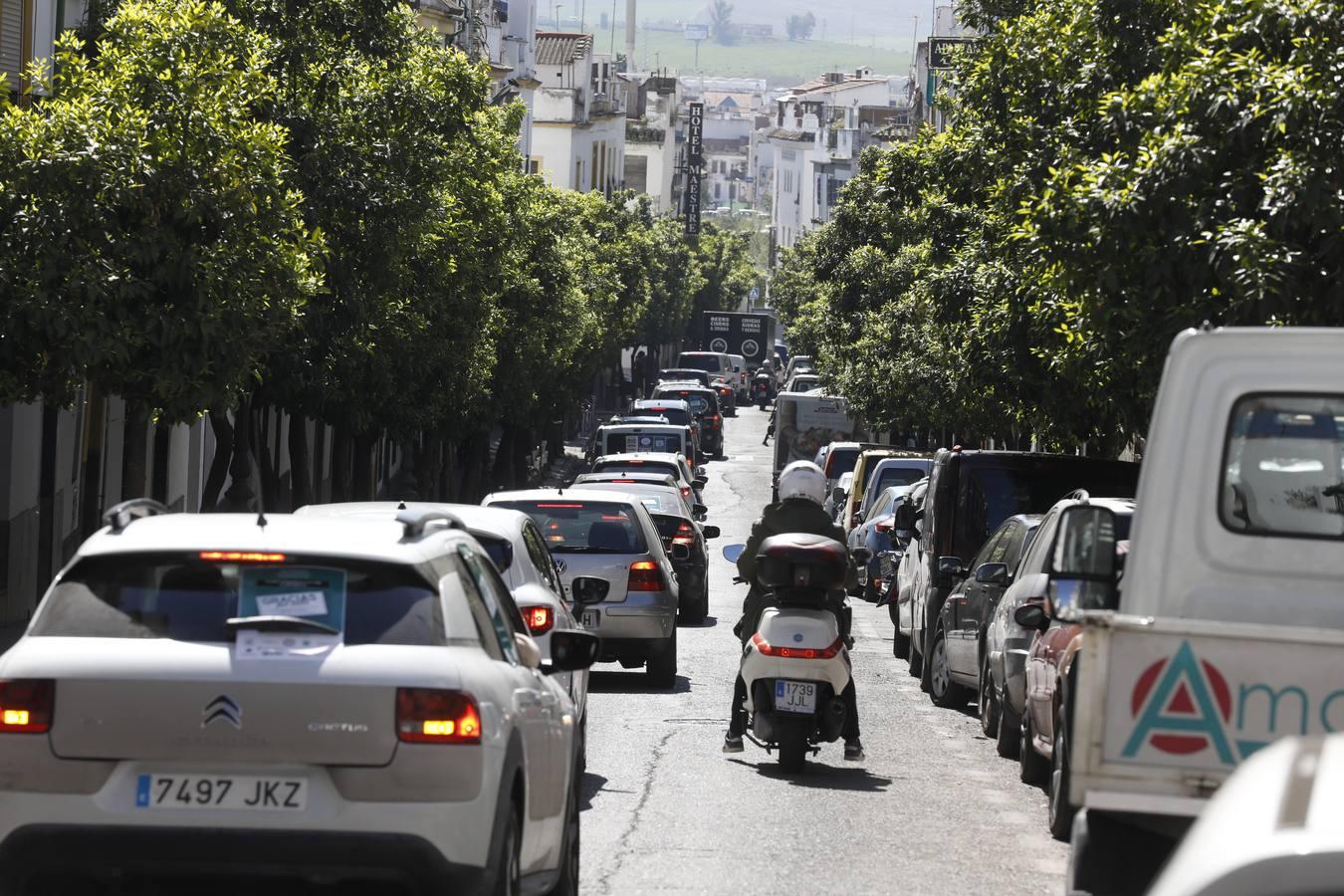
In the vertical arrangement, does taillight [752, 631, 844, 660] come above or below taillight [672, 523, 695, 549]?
above

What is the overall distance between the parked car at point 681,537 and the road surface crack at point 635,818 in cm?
979

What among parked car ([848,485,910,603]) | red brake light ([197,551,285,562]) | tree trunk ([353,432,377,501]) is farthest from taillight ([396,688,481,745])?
tree trunk ([353,432,377,501])

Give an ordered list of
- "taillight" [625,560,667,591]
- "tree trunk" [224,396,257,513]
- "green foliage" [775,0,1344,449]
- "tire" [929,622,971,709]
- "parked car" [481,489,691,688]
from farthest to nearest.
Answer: "tree trunk" [224,396,257,513] < "taillight" [625,560,667,591] < "parked car" [481,489,691,688] < "tire" [929,622,971,709] < "green foliage" [775,0,1344,449]

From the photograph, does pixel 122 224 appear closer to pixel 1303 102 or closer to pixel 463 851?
pixel 1303 102

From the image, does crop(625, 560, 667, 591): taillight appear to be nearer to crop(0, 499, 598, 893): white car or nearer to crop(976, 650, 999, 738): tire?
crop(976, 650, 999, 738): tire

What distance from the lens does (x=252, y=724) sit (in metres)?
6.55

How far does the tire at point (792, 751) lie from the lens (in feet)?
42.4

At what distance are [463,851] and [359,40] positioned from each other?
60.5 ft

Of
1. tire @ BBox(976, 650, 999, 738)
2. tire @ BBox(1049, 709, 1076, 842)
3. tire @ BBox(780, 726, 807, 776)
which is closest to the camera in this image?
tire @ BBox(1049, 709, 1076, 842)

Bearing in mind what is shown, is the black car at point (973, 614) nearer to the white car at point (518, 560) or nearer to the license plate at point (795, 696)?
the license plate at point (795, 696)

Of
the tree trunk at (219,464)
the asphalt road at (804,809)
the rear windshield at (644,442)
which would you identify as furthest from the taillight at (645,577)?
the rear windshield at (644,442)

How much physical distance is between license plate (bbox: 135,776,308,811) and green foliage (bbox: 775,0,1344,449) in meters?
8.40

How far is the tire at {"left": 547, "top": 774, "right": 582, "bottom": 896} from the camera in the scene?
828cm

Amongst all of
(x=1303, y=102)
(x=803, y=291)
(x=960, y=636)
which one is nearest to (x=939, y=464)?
(x=960, y=636)
